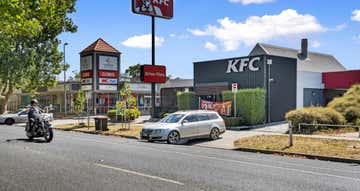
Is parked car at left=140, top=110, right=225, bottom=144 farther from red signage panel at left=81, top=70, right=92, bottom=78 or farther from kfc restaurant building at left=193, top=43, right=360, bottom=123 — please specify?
red signage panel at left=81, top=70, right=92, bottom=78

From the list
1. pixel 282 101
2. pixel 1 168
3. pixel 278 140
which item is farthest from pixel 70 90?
pixel 1 168

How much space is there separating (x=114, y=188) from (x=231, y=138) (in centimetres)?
1280

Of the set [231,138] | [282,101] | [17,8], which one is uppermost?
[17,8]

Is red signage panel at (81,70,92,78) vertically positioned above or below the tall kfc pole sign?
below

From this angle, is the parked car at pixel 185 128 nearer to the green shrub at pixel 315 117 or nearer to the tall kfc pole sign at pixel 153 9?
the green shrub at pixel 315 117

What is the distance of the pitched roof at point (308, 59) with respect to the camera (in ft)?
139

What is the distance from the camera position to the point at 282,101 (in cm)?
2833

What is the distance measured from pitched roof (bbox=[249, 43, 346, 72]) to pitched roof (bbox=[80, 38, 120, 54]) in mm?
15682

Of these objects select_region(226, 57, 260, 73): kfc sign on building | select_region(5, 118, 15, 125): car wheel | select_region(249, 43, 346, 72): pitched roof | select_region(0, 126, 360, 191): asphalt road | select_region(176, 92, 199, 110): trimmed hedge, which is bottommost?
select_region(5, 118, 15, 125): car wheel

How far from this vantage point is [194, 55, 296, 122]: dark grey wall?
2720 centimetres

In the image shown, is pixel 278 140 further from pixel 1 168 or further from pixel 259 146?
pixel 1 168

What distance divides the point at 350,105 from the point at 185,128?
37.1 feet

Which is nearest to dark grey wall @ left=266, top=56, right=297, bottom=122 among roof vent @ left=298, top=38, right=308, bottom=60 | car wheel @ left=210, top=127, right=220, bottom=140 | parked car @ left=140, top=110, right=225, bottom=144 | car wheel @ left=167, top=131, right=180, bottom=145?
car wheel @ left=210, top=127, right=220, bottom=140

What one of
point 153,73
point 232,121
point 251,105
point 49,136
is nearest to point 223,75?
point 251,105
